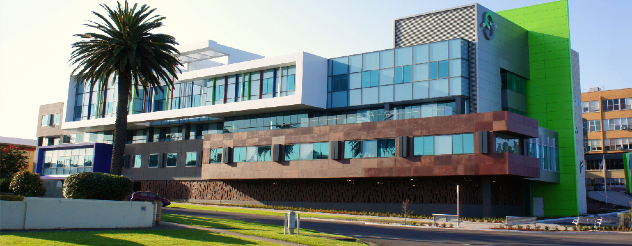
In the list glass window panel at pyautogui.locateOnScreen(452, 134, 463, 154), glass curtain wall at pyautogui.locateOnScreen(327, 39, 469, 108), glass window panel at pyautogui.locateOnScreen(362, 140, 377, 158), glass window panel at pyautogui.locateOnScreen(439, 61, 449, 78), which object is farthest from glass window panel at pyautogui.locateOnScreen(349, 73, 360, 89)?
glass window panel at pyautogui.locateOnScreen(452, 134, 463, 154)

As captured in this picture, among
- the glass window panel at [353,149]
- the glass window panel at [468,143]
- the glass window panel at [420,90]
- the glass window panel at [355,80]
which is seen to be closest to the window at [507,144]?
the glass window panel at [468,143]

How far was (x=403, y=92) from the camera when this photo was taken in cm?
5175

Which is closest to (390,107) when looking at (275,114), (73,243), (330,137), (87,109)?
(330,137)

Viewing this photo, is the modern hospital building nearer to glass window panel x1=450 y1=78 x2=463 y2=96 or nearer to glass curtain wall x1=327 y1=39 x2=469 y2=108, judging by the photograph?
glass curtain wall x1=327 y1=39 x2=469 y2=108

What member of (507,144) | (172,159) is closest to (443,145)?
(507,144)

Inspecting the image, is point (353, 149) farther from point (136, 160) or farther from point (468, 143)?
point (136, 160)

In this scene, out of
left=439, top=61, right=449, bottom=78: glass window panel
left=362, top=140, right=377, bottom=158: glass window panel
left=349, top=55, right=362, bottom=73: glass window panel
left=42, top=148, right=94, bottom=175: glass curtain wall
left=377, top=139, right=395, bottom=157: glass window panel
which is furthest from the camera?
left=42, top=148, right=94, bottom=175: glass curtain wall

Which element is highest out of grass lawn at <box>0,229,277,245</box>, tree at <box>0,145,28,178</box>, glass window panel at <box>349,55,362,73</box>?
glass window panel at <box>349,55,362,73</box>

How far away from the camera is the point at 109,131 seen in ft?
252

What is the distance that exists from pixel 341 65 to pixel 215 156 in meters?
17.1

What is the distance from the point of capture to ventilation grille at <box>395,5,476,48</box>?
51.4 metres

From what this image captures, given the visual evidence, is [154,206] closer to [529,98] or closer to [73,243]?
[73,243]

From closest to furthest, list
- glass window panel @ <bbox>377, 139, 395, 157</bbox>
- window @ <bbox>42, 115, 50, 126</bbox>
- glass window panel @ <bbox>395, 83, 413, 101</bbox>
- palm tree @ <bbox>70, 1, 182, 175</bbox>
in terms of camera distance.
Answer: palm tree @ <bbox>70, 1, 182, 175</bbox>
glass window panel @ <bbox>377, 139, 395, 157</bbox>
glass window panel @ <bbox>395, 83, 413, 101</bbox>
window @ <bbox>42, 115, 50, 126</bbox>

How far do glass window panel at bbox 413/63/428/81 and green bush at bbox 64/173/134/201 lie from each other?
3169 centimetres
